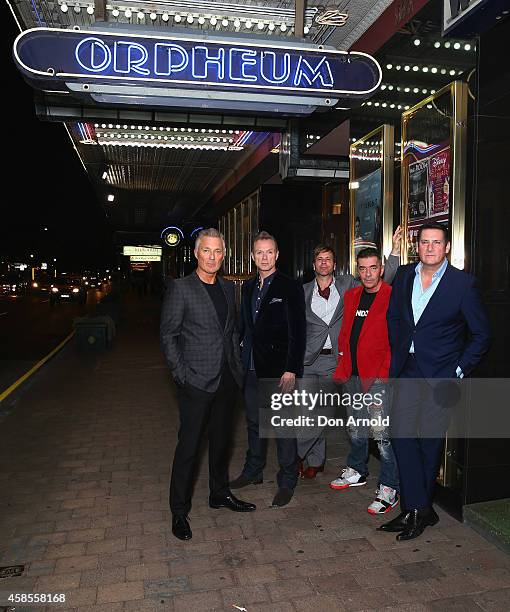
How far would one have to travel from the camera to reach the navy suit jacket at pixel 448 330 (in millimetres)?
3764

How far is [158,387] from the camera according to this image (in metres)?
9.30

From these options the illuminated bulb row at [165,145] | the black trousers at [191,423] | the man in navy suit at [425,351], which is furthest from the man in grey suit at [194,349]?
the illuminated bulb row at [165,145]

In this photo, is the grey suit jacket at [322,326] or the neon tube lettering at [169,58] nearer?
the neon tube lettering at [169,58]

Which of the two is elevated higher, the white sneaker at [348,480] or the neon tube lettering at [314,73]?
the neon tube lettering at [314,73]

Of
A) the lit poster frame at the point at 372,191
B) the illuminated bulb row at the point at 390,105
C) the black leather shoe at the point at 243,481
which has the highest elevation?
the illuminated bulb row at the point at 390,105

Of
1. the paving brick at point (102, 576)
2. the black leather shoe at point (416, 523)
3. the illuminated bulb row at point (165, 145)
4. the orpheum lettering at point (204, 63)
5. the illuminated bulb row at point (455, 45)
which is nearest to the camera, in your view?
the paving brick at point (102, 576)

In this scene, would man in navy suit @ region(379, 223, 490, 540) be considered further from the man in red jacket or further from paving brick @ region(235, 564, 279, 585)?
paving brick @ region(235, 564, 279, 585)

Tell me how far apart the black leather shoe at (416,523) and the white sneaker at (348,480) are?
2.96 feet

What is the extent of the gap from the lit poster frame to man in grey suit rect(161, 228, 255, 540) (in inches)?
88.6

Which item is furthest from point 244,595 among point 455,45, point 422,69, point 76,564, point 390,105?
point 390,105

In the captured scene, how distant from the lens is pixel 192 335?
411 centimetres

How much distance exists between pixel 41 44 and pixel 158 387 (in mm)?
6000

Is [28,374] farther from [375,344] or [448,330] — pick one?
[448,330]

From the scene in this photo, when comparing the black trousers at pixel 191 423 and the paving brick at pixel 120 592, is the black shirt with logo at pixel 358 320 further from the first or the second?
the paving brick at pixel 120 592
